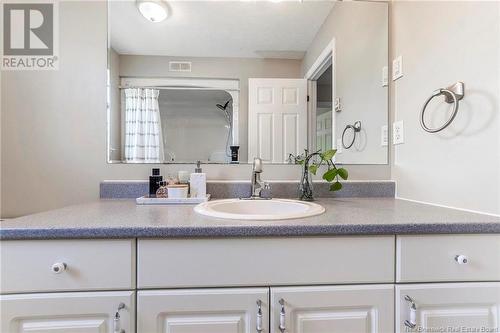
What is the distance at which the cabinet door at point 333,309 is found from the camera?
720 millimetres

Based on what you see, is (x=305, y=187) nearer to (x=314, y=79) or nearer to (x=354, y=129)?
(x=354, y=129)

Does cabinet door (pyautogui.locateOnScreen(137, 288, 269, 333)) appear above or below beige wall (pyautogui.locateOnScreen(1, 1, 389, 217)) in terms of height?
below

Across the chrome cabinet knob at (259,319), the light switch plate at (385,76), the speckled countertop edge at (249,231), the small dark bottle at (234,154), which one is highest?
the light switch plate at (385,76)

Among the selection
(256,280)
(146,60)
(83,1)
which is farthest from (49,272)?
(83,1)

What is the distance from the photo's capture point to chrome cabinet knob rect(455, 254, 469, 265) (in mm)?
722

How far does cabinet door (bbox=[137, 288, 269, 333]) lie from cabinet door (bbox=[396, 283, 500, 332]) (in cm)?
42

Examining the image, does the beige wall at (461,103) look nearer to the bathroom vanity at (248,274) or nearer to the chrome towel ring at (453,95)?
the chrome towel ring at (453,95)

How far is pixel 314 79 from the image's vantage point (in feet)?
4.52

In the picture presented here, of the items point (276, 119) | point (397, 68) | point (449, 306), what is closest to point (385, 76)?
point (397, 68)

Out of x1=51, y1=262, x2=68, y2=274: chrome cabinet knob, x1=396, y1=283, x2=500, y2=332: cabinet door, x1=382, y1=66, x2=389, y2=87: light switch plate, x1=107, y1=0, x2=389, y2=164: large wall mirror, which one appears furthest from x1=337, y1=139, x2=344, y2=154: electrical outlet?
x1=51, y1=262, x2=68, y2=274: chrome cabinet knob

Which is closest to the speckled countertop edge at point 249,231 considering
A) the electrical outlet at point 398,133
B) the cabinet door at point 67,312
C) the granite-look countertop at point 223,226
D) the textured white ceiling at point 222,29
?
the granite-look countertop at point 223,226

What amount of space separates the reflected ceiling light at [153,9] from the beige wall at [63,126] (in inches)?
7.7

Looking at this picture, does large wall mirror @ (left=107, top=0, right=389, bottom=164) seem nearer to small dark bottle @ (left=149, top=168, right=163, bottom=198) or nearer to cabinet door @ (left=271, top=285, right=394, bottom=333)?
small dark bottle @ (left=149, top=168, right=163, bottom=198)

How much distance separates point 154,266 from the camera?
2.30 ft
